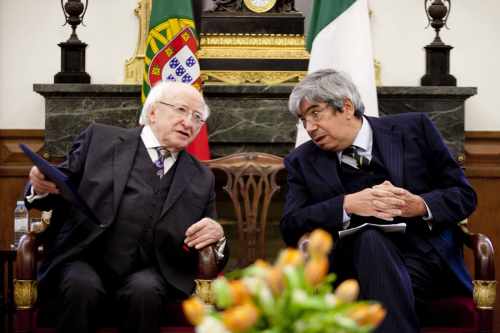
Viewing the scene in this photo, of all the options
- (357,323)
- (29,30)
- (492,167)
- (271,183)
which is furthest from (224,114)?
(357,323)

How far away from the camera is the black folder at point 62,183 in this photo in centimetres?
282

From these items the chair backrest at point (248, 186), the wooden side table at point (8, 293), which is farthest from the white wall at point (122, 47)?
the chair backrest at point (248, 186)

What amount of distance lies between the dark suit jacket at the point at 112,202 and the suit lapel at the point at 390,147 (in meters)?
0.66

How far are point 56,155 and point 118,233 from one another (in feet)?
5.29

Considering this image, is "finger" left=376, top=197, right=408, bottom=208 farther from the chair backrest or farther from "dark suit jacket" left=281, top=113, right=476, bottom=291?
the chair backrest

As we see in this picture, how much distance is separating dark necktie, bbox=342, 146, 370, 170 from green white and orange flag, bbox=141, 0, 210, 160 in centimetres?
115

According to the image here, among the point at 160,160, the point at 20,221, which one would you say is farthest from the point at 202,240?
the point at 20,221

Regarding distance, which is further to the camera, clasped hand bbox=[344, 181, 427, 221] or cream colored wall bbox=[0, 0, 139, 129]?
cream colored wall bbox=[0, 0, 139, 129]

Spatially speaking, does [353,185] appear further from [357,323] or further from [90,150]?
[357,323]

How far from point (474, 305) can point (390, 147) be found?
65 cm

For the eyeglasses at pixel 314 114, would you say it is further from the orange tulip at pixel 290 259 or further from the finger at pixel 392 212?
the orange tulip at pixel 290 259

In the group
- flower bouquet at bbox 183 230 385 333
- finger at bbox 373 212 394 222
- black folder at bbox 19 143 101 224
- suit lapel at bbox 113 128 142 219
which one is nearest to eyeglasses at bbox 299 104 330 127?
finger at bbox 373 212 394 222

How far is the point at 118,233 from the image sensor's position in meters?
3.10

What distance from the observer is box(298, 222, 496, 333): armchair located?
3.01 metres
